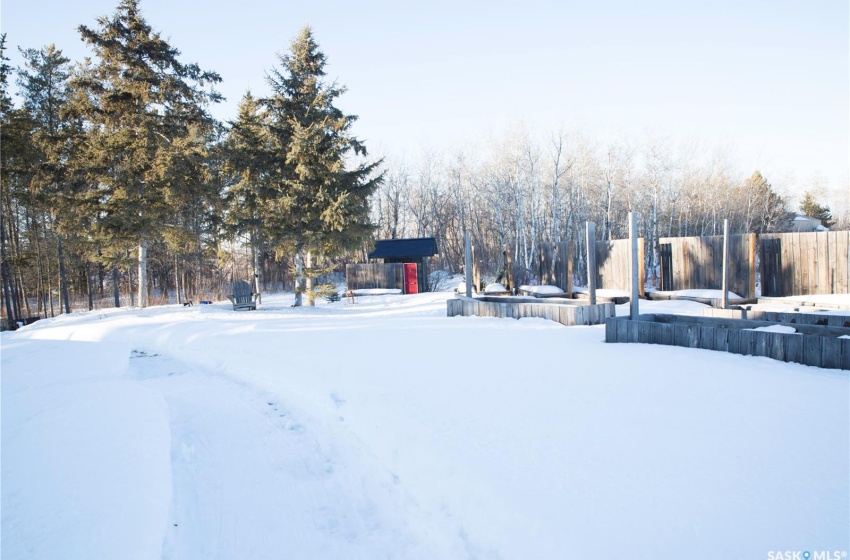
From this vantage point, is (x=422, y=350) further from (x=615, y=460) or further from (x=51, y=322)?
(x=51, y=322)

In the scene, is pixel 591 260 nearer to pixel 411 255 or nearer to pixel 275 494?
pixel 275 494

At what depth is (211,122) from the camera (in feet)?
63.5

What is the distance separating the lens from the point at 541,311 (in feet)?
35.1

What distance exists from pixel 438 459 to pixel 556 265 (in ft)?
46.4

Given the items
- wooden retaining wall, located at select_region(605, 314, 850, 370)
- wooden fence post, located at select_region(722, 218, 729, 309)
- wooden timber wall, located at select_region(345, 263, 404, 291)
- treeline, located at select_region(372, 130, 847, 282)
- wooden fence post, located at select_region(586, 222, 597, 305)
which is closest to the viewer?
wooden retaining wall, located at select_region(605, 314, 850, 370)

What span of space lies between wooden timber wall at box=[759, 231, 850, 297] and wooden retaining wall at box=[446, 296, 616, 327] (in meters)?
6.39

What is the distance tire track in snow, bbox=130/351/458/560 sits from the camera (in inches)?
114

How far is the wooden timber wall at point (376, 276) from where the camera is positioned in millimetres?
24859

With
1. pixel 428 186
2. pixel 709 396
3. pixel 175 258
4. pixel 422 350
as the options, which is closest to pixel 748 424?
pixel 709 396

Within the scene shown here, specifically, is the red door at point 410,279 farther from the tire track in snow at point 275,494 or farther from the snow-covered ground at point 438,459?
the tire track in snow at point 275,494

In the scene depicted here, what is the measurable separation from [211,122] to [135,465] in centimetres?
1901

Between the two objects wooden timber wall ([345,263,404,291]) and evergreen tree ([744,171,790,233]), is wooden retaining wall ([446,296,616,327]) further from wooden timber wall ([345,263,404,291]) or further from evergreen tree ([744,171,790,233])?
evergreen tree ([744,171,790,233])

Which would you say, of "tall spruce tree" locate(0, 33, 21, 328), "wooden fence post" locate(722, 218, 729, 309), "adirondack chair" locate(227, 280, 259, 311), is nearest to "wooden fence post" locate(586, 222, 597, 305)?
"wooden fence post" locate(722, 218, 729, 309)

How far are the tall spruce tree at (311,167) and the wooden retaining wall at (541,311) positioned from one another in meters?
5.22
